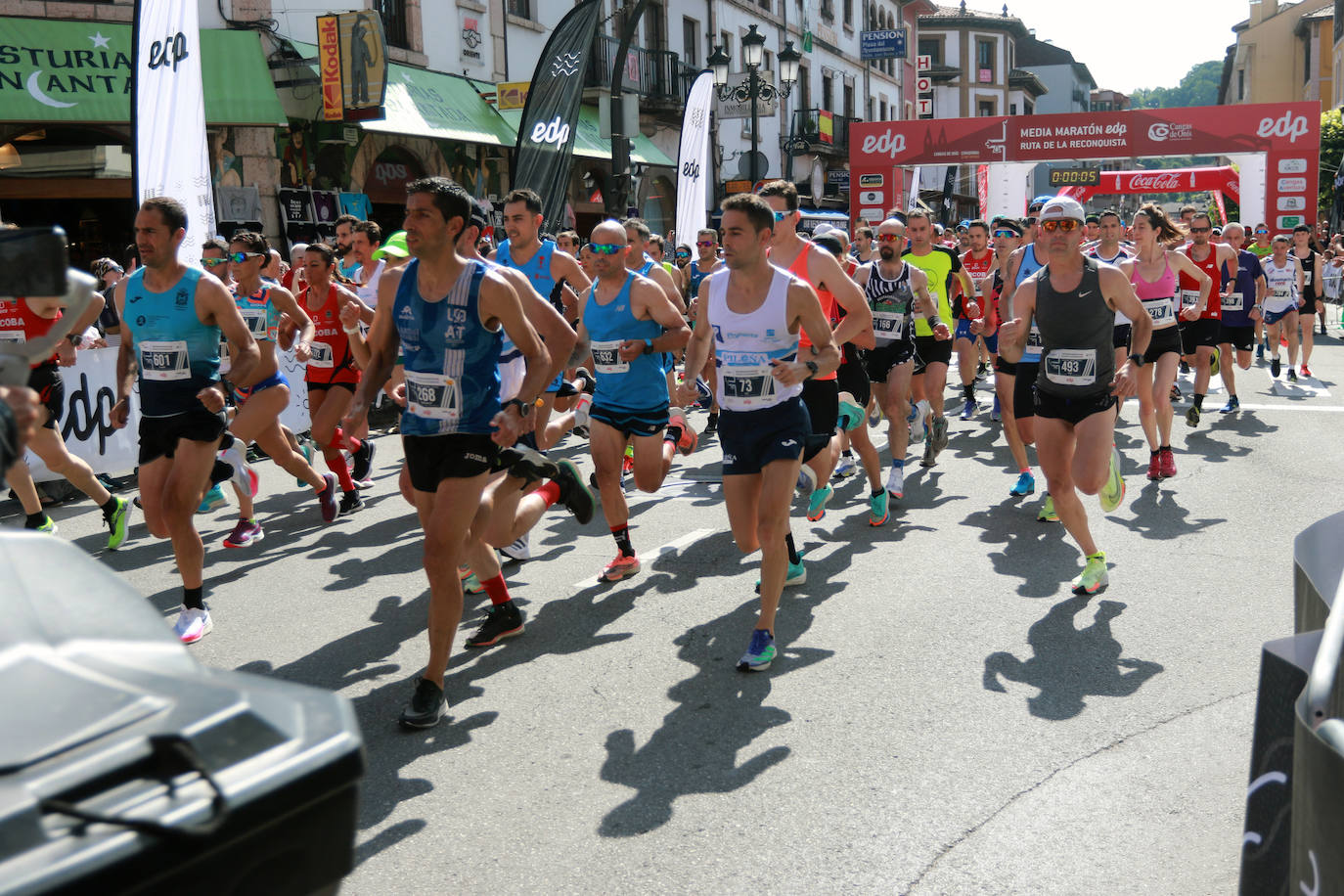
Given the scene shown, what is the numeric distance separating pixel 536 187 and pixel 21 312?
280 inches

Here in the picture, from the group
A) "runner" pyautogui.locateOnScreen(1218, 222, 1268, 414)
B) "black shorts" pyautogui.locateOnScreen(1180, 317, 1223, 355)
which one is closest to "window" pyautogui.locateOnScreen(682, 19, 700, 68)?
"runner" pyautogui.locateOnScreen(1218, 222, 1268, 414)

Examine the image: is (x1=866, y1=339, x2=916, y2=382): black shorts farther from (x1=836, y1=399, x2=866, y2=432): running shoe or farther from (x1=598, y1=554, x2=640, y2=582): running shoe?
(x1=598, y1=554, x2=640, y2=582): running shoe

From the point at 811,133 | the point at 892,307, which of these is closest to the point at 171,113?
the point at 892,307

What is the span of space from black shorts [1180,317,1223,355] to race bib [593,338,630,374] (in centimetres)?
663

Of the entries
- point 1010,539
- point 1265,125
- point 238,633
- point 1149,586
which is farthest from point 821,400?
point 1265,125

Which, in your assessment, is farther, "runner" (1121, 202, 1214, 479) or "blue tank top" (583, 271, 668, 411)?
"runner" (1121, 202, 1214, 479)

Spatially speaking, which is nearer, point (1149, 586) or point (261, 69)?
point (1149, 586)

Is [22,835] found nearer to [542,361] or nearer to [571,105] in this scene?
[542,361]

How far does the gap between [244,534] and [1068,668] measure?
513 centimetres

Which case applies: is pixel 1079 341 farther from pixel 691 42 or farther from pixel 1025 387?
pixel 691 42

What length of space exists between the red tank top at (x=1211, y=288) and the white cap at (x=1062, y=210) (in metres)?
4.84

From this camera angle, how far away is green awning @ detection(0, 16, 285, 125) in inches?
570

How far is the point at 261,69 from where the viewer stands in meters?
17.1

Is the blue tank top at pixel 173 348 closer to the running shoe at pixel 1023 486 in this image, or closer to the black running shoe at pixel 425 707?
the black running shoe at pixel 425 707
